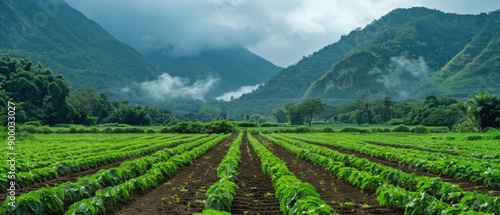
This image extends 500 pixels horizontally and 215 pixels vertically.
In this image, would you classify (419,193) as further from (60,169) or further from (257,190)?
(60,169)

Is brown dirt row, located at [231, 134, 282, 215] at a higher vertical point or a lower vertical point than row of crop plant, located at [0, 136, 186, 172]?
lower

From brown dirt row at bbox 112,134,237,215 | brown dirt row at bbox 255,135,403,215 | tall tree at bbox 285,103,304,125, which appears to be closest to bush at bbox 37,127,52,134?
brown dirt row at bbox 112,134,237,215

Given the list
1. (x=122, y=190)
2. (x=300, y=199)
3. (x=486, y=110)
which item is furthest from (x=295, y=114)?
(x=300, y=199)

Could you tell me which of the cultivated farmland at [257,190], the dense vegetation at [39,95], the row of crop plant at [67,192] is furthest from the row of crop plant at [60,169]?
the dense vegetation at [39,95]

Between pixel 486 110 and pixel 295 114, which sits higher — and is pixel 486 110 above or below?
below

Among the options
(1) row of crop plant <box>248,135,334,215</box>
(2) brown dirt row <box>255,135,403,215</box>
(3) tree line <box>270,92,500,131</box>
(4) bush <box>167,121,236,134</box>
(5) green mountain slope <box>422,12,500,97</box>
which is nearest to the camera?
(1) row of crop plant <box>248,135,334,215</box>

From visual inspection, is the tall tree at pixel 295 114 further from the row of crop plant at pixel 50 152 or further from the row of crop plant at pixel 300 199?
the row of crop plant at pixel 300 199

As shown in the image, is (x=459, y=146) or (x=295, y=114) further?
(x=295, y=114)

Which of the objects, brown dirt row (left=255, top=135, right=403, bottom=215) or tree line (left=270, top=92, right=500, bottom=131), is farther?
tree line (left=270, top=92, right=500, bottom=131)

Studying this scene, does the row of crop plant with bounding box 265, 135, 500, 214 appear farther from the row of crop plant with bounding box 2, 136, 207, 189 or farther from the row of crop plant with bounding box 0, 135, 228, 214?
the row of crop plant with bounding box 2, 136, 207, 189

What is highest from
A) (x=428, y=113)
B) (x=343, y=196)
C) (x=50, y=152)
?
(x=428, y=113)

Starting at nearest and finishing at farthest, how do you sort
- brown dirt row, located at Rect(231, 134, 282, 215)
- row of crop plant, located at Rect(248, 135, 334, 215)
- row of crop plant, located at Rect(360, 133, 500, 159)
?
1. row of crop plant, located at Rect(248, 135, 334, 215)
2. brown dirt row, located at Rect(231, 134, 282, 215)
3. row of crop plant, located at Rect(360, 133, 500, 159)

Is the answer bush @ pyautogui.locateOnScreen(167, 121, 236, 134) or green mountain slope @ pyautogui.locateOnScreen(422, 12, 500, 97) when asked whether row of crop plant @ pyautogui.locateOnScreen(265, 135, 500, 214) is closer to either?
bush @ pyautogui.locateOnScreen(167, 121, 236, 134)

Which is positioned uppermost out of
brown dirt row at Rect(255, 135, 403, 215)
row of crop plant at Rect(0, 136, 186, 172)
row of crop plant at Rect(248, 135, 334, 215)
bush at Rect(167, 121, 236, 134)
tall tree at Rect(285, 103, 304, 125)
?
tall tree at Rect(285, 103, 304, 125)
